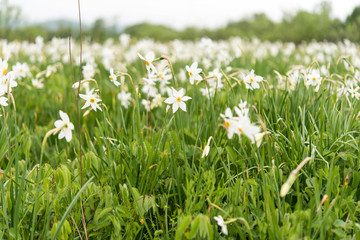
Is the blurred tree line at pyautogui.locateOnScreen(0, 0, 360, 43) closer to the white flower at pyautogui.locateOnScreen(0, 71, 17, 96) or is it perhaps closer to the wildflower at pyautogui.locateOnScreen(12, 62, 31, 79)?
the wildflower at pyautogui.locateOnScreen(12, 62, 31, 79)

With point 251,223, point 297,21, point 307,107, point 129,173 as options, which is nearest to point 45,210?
point 129,173

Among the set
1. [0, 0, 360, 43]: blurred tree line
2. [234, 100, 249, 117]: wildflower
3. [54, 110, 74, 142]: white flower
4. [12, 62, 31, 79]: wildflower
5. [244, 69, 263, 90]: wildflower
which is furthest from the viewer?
[0, 0, 360, 43]: blurred tree line

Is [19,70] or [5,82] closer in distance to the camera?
[5,82]

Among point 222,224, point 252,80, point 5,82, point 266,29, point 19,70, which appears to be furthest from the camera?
point 266,29

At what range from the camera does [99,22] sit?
520 inches

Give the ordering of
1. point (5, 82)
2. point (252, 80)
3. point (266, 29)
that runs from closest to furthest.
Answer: point (5, 82)
point (252, 80)
point (266, 29)

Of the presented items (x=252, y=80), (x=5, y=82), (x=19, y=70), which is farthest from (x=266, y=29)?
(x=5, y=82)

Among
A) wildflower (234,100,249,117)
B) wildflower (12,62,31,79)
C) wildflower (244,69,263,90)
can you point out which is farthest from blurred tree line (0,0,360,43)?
wildflower (234,100,249,117)

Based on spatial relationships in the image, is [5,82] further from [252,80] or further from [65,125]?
[252,80]

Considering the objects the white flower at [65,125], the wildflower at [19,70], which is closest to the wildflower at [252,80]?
the white flower at [65,125]

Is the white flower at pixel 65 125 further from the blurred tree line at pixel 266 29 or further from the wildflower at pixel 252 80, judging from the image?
the blurred tree line at pixel 266 29

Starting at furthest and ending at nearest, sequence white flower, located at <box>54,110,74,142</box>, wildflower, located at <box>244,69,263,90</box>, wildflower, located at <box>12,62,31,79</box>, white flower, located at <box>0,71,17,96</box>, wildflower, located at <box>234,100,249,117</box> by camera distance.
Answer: wildflower, located at <box>12,62,31,79</box>, wildflower, located at <box>244,69,263,90</box>, white flower, located at <box>0,71,17,96</box>, white flower, located at <box>54,110,74,142</box>, wildflower, located at <box>234,100,249,117</box>

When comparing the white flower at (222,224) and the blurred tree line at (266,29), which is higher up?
the blurred tree line at (266,29)

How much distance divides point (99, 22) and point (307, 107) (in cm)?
1185
